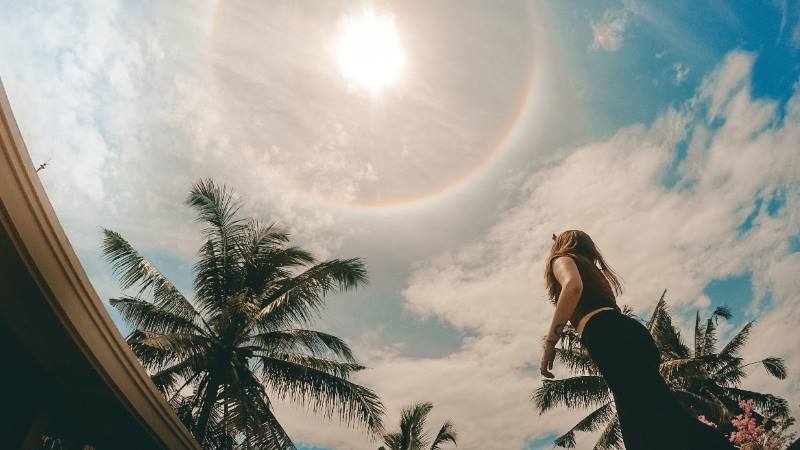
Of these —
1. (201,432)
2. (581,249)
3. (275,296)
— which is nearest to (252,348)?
(275,296)

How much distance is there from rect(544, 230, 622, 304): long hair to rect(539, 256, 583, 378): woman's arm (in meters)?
0.17

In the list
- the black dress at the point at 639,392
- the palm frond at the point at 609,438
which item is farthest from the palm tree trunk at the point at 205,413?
the palm frond at the point at 609,438

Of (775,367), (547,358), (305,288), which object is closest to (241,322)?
(305,288)

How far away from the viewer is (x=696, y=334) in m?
18.2

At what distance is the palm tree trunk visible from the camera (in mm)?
7923

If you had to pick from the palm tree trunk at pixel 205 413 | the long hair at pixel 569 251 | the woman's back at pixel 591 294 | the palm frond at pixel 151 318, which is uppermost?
the palm frond at pixel 151 318

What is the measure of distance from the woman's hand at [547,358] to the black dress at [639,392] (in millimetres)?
250

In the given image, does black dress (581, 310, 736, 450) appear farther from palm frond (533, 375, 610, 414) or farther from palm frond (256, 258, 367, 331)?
palm frond (533, 375, 610, 414)

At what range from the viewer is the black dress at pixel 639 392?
1226mm

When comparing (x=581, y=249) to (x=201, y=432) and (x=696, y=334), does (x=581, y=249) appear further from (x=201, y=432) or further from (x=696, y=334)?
(x=696, y=334)

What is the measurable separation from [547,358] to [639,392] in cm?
58

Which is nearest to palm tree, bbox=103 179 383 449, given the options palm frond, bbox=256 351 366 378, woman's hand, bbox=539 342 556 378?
palm frond, bbox=256 351 366 378

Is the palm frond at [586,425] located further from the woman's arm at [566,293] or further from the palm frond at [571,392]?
the woman's arm at [566,293]

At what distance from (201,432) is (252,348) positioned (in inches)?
80.4
